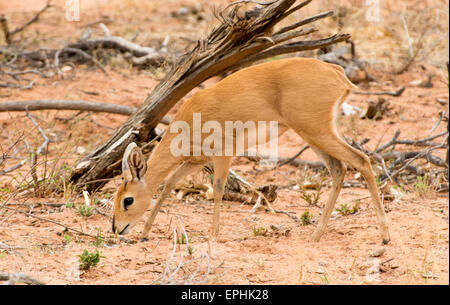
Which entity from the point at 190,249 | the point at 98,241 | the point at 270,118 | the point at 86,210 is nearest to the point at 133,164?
the point at 98,241

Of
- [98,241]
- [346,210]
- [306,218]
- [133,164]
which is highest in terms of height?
[133,164]

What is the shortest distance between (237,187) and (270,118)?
1.92 m

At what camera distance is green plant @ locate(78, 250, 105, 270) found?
436cm

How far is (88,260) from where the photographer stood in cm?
437

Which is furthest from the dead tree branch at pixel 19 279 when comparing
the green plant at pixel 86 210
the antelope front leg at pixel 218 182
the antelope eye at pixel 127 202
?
the green plant at pixel 86 210

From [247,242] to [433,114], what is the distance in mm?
5485

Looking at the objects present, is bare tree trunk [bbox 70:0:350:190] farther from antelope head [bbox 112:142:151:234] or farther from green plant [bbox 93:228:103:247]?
green plant [bbox 93:228:103:247]

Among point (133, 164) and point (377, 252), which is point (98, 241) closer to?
point (133, 164)

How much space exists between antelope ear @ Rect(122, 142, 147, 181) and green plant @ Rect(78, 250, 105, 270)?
1.21 meters

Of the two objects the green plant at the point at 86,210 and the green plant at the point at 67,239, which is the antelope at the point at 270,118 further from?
the green plant at the point at 86,210

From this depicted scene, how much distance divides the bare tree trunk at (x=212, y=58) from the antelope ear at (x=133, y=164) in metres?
0.89

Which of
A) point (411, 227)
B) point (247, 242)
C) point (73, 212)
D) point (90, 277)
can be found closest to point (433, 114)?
point (411, 227)

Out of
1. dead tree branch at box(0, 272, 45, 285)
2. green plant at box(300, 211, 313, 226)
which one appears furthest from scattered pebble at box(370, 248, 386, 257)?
dead tree branch at box(0, 272, 45, 285)

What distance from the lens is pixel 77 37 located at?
12570mm
